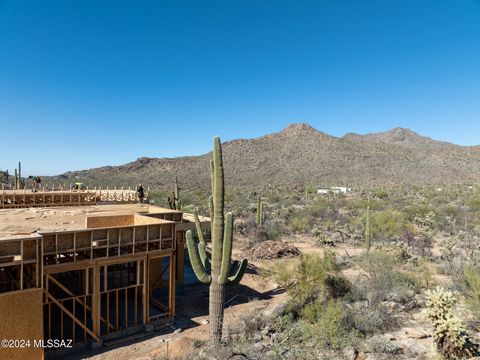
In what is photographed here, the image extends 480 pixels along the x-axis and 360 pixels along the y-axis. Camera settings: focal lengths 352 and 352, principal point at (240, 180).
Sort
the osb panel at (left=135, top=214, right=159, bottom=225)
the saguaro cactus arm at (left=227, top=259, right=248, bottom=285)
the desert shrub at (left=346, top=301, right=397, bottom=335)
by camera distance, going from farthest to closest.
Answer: the osb panel at (left=135, top=214, right=159, bottom=225), the desert shrub at (left=346, top=301, right=397, bottom=335), the saguaro cactus arm at (left=227, top=259, right=248, bottom=285)

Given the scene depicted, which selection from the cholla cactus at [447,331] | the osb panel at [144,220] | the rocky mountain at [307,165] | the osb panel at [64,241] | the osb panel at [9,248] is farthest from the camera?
the rocky mountain at [307,165]

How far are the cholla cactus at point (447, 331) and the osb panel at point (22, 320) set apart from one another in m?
10.8

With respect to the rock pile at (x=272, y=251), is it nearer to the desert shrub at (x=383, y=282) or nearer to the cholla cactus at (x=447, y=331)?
the desert shrub at (x=383, y=282)

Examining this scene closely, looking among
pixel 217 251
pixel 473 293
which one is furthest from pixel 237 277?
pixel 473 293

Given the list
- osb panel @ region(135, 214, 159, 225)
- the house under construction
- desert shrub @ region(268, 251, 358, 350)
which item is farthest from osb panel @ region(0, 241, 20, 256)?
desert shrub @ region(268, 251, 358, 350)

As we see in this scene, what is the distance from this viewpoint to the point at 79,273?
13719mm

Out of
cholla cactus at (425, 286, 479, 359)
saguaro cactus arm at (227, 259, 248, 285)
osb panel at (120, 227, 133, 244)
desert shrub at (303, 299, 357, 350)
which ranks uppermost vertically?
osb panel at (120, 227, 133, 244)


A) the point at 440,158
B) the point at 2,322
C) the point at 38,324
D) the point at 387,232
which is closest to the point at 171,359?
the point at 38,324

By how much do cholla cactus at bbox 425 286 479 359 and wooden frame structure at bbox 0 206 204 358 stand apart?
860cm

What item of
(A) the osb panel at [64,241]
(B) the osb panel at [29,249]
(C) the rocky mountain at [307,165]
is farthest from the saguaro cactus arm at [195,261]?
(C) the rocky mountain at [307,165]

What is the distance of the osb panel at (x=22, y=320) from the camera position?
9.12 metres

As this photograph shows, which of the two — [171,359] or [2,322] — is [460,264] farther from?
[2,322]

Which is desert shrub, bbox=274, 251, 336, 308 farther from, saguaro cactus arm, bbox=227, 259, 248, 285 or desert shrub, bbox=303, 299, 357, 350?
saguaro cactus arm, bbox=227, 259, 248, 285

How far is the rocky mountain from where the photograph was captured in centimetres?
7956
